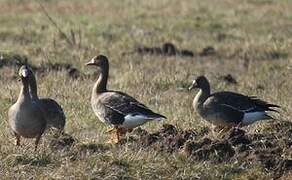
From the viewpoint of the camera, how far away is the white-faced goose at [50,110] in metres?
10.0

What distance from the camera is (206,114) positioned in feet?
36.7

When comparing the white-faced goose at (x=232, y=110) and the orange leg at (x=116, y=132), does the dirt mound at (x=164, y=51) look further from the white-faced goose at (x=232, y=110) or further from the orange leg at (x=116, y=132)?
the orange leg at (x=116, y=132)

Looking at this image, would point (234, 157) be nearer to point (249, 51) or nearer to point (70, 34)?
point (249, 51)

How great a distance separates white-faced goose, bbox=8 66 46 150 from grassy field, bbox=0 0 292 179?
0.15m

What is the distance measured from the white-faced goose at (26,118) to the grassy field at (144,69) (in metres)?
0.15

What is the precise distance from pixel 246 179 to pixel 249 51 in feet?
36.5

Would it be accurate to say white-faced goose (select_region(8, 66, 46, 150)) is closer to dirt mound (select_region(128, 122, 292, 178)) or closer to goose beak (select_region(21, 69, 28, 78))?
goose beak (select_region(21, 69, 28, 78))

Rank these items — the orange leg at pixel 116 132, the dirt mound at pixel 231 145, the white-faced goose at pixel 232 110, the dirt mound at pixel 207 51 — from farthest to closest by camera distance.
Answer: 1. the dirt mound at pixel 207 51
2. the white-faced goose at pixel 232 110
3. the orange leg at pixel 116 132
4. the dirt mound at pixel 231 145

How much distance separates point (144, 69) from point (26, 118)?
25.6 feet

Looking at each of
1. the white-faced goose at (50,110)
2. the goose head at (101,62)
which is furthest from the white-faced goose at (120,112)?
the goose head at (101,62)

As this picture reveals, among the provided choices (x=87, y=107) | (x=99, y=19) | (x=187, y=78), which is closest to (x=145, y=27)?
(x=99, y=19)

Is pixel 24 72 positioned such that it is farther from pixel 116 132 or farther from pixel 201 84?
pixel 201 84

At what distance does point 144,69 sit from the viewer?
1700 cm

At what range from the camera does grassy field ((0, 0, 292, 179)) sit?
8945 millimetres
